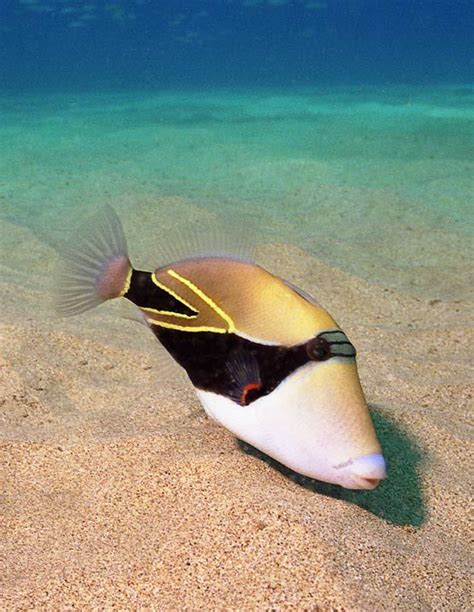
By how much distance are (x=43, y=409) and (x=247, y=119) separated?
14.6 m

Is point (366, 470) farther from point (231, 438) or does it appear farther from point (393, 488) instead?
point (231, 438)

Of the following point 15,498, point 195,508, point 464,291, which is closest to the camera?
point 195,508

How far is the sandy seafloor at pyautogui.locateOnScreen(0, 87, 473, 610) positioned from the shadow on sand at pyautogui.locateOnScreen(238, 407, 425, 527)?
1 centimetres

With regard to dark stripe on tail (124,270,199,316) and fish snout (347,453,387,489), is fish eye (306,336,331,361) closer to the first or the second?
fish snout (347,453,387,489)

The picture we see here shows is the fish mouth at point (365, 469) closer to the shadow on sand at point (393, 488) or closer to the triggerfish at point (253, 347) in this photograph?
the triggerfish at point (253, 347)

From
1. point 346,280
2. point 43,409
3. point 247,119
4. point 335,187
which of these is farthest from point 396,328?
point 247,119

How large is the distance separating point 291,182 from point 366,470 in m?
7.45

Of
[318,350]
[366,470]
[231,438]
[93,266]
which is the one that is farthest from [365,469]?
[93,266]

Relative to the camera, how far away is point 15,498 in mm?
2244

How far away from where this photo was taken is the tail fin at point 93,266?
2.06 meters

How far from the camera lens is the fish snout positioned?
66.7 inches

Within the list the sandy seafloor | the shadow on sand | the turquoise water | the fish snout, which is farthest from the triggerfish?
the turquoise water

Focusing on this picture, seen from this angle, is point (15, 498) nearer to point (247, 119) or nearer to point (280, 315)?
point (280, 315)

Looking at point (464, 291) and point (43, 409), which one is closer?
point (43, 409)
